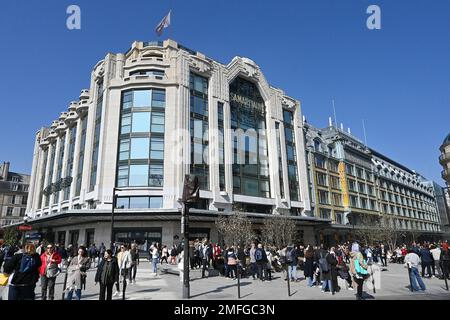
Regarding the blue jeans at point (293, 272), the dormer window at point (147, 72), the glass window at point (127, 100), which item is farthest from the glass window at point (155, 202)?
the blue jeans at point (293, 272)

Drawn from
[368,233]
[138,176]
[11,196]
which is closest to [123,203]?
[138,176]

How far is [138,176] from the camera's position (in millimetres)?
34969

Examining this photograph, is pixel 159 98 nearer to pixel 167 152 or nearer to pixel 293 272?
pixel 167 152

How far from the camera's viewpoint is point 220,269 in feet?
59.8

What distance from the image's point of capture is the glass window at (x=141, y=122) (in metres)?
36.7

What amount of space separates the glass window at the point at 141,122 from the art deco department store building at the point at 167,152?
0.12 meters

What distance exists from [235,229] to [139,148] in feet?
48.8

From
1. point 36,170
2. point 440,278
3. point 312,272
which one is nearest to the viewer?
point 312,272

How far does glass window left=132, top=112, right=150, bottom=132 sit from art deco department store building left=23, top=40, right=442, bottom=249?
0.12 m

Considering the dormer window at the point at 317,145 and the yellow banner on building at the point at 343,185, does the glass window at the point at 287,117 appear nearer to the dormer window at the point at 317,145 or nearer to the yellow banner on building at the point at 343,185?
the dormer window at the point at 317,145

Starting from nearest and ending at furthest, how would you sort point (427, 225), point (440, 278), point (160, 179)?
point (440, 278) → point (160, 179) → point (427, 225)

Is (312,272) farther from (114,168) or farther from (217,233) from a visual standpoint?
(114,168)

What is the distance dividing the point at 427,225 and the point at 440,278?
91442mm
